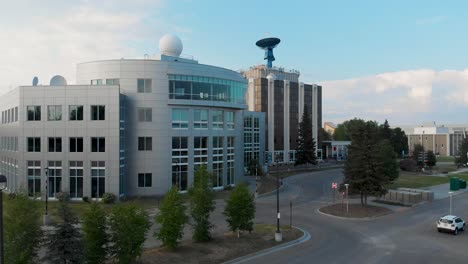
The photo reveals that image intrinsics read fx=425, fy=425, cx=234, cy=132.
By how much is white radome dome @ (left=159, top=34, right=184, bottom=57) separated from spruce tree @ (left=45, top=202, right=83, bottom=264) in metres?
39.1

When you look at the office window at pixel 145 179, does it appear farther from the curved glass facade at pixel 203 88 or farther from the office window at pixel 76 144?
the curved glass facade at pixel 203 88

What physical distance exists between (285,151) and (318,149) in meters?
14.9

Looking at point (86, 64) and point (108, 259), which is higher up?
point (86, 64)

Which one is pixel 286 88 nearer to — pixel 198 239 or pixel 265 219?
pixel 265 219

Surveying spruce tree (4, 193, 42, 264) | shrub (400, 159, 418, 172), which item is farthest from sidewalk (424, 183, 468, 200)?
spruce tree (4, 193, 42, 264)

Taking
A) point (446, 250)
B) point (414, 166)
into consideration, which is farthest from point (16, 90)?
point (414, 166)

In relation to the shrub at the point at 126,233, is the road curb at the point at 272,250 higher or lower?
lower

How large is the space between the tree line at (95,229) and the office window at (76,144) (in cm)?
2206

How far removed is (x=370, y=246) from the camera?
2778 cm

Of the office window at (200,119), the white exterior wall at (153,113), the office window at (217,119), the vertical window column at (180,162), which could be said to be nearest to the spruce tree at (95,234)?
the white exterior wall at (153,113)

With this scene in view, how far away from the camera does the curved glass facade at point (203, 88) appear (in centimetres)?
4909

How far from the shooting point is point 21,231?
1766cm

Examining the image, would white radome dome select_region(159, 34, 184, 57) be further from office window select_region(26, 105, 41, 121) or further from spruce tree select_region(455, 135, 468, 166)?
spruce tree select_region(455, 135, 468, 166)

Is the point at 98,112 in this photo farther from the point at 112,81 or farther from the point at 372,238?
the point at 372,238
